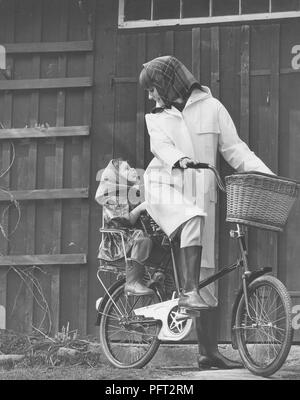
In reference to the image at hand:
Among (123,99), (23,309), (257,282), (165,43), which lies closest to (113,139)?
(123,99)

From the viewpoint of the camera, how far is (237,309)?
7.34 meters

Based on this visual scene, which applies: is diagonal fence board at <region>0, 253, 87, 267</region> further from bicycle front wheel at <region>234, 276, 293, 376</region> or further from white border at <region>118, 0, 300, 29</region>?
white border at <region>118, 0, 300, 29</region>

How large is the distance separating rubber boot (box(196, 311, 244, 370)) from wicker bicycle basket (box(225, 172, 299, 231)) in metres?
1.10

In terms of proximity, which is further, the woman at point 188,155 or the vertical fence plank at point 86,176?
the vertical fence plank at point 86,176

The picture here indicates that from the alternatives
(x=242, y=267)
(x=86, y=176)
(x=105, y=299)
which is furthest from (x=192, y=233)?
(x=86, y=176)

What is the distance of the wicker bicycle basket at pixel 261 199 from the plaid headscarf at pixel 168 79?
3.70ft

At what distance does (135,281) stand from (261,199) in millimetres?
1326

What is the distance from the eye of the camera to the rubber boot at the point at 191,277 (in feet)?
24.1

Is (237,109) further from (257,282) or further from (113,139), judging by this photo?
(257,282)

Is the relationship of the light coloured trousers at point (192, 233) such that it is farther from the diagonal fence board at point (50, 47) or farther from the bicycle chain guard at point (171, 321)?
the diagonal fence board at point (50, 47)

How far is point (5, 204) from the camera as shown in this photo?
9070 millimetres

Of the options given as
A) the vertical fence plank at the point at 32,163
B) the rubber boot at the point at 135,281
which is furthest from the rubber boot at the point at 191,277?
the vertical fence plank at the point at 32,163

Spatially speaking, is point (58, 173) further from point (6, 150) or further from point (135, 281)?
point (135, 281)

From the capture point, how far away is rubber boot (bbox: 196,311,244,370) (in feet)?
25.7
